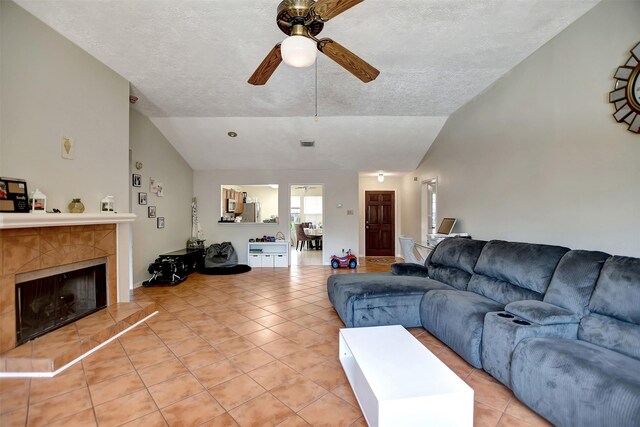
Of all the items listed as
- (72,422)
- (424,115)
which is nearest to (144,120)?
(72,422)

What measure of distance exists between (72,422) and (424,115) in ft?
18.3

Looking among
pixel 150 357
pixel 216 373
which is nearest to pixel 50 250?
pixel 150 357

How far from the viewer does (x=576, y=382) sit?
149 centimetres

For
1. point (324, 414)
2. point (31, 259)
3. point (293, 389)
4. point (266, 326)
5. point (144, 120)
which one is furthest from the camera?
point (144, 120)

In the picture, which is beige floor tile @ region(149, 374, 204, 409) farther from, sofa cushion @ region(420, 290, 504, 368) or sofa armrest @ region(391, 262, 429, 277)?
sofa armrest @ region(391, 262, 429, 277)

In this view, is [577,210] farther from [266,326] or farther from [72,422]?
[72,422]

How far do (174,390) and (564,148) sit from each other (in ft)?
13.1

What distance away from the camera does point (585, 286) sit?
2.02 m

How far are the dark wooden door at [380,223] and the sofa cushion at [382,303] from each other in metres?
5.12

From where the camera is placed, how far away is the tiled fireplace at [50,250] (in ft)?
7.45

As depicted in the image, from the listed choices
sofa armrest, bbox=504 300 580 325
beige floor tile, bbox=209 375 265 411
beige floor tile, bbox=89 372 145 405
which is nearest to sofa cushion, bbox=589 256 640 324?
sofa armrest, bbox=504 300 580 325


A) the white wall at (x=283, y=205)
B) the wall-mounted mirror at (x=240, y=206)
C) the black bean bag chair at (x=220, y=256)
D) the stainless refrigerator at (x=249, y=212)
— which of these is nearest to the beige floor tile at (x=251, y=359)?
the black bean bag chair at (x=220, y=256)

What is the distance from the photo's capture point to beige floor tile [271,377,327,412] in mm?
1842

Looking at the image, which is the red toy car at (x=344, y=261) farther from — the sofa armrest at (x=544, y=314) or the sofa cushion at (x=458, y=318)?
the sofa armrest at (x=544, y=314)
